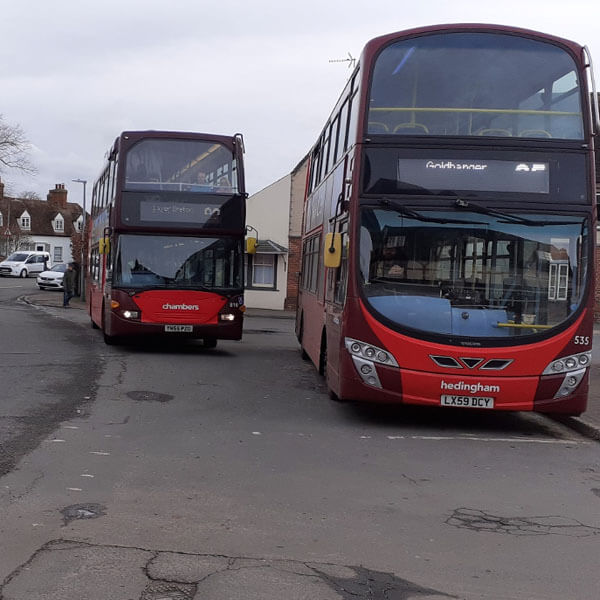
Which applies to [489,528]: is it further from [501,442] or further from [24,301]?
[24,301]

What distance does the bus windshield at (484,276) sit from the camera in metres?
9.75

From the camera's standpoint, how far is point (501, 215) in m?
9.82

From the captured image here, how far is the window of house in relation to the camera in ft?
133

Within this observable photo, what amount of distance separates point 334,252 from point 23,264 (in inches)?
2264

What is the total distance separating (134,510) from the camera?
6.02 metres

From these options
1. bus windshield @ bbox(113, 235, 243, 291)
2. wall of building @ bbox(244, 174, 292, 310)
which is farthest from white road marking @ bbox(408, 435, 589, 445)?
wall of building @ bbox(244, 174, 292, 310)

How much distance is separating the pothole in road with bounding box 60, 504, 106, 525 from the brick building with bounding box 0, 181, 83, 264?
9508 cm

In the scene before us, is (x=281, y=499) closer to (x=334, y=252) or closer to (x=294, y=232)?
(x=334, y=252)

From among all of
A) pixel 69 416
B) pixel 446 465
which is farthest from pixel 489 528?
pixel 69 416

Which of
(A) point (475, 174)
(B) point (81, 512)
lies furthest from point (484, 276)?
(B) point (81, 512)

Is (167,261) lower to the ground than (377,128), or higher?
lower

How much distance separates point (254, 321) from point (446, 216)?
2303cm

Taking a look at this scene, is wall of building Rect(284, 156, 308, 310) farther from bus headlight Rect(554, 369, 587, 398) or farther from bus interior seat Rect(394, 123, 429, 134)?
bus headlight Rect(554, 369, 587, 398)

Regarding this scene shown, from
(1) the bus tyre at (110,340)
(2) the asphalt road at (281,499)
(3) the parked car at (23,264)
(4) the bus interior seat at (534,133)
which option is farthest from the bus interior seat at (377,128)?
(3) the parked car at (23,264)
